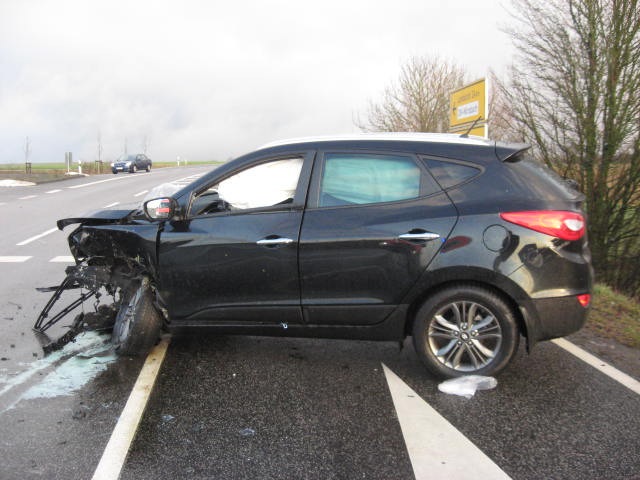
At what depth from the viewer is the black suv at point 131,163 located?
136 ft

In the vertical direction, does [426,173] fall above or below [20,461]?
above

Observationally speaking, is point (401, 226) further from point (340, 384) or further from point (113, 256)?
point (113, 256)

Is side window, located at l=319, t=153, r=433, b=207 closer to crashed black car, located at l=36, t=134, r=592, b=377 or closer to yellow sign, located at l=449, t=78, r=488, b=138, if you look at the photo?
crashed black car, located at l=36, t=134, r=592, b=377

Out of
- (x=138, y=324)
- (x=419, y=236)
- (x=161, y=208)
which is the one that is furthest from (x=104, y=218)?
(x=419, y=236)

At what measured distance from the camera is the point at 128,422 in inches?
138

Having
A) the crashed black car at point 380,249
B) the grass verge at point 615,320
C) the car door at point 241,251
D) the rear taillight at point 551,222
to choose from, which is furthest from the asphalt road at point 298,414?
the rear taillight at point 551,222

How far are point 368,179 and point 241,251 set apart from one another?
1045 mm

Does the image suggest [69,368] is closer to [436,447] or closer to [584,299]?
[436,447]

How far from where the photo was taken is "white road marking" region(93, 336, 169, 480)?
2.97 metres

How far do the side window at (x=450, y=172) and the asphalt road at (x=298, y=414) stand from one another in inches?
57.4

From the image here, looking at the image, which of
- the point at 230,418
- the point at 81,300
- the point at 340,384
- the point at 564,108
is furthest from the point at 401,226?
the point at 564,108

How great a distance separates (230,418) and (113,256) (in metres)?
1.95

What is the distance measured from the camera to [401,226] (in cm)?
390

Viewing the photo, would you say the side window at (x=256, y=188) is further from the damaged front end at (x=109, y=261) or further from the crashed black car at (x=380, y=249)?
the damaged front end at (x=109, y=261)
